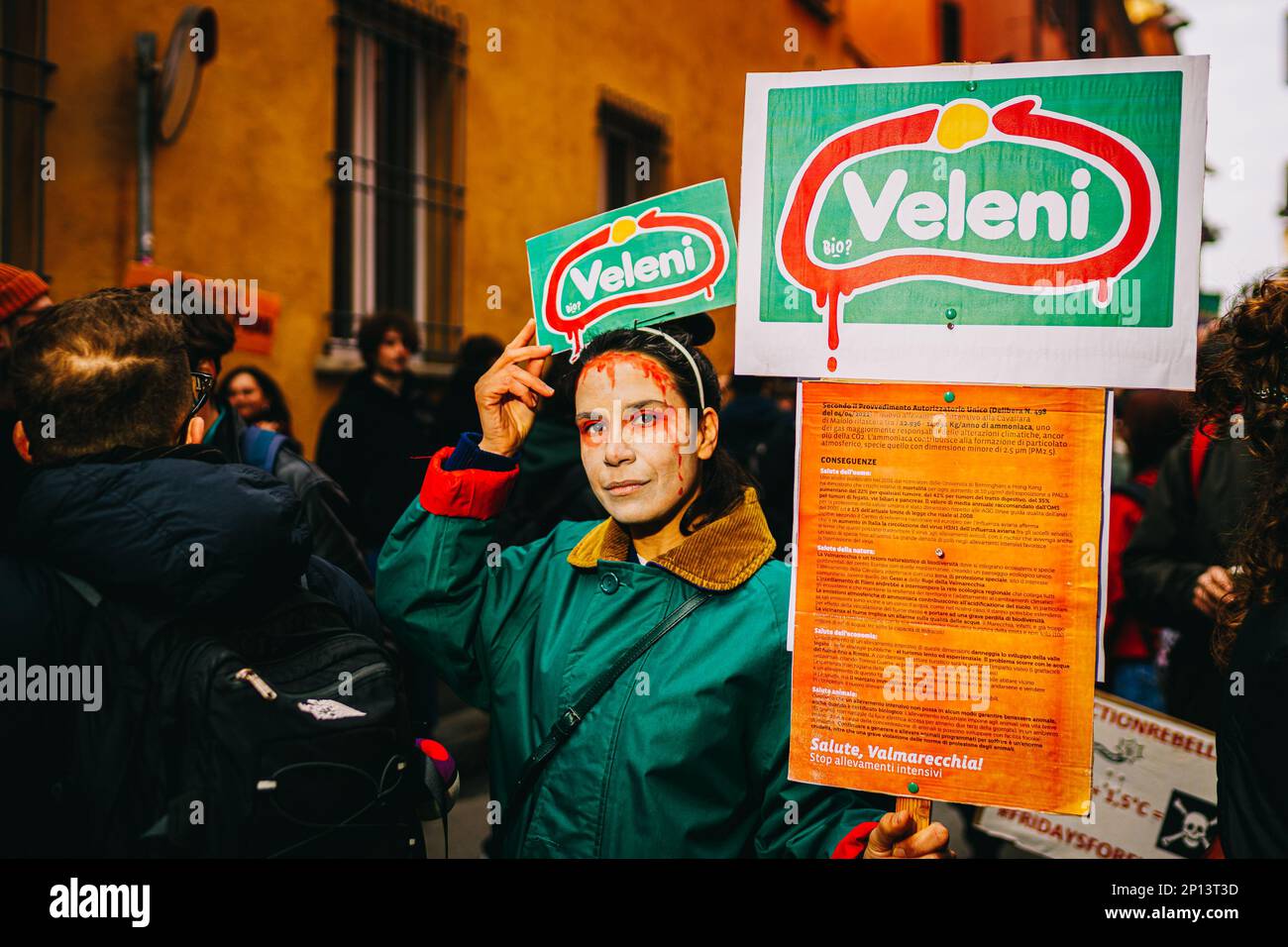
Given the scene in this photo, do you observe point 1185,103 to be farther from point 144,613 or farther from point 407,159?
point 407,159

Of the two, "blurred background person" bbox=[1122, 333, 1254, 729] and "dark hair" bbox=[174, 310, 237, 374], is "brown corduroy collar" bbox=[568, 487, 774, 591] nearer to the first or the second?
"dark hair" bbox=[174, 310, 237, 374]

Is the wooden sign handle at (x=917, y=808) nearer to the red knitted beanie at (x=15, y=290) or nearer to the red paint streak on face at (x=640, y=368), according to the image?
the red paint streak on face at (x=640, y=368)

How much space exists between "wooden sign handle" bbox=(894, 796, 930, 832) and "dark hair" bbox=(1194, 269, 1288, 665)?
0.66 m

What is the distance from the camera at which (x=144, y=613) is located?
1.59 metres

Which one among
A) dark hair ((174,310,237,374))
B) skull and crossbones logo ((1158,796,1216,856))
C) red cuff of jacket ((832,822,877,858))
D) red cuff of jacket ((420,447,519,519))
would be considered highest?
dark hair ((174,310,237,374))

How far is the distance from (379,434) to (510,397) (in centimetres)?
298

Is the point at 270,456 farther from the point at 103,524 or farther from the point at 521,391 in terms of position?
the point at 103,524

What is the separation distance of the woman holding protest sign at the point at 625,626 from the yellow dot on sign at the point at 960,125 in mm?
638

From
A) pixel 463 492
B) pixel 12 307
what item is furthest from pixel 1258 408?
pixel 12 307

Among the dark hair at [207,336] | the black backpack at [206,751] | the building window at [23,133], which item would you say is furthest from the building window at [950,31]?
the black backpack at [206,751]

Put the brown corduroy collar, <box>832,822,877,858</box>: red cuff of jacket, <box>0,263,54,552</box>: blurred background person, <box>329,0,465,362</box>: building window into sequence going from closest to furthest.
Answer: <box>832,822,877,858</box>: red cuff of jacket → the brown corduroy collar → <box>0,263,54,552</box>: blurred background person → <box>329,0,465,362</box>: building window

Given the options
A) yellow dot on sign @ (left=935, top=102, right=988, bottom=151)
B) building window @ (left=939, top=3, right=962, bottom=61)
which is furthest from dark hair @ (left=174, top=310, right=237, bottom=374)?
building window @ (left=939, top=3, right=962, bottom=61)

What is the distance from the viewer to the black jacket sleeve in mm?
3352

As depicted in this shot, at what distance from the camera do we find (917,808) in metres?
1.59
